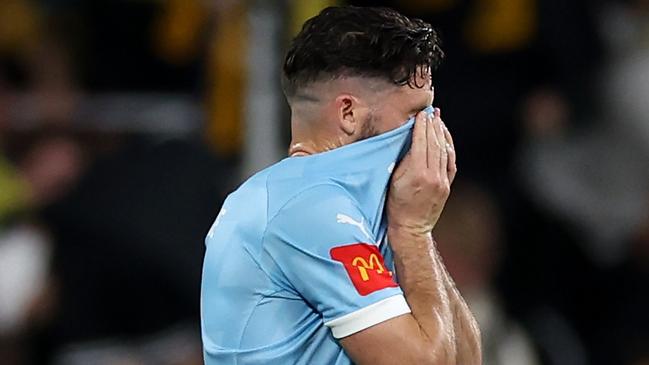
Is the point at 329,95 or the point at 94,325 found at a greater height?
the point at 329,95

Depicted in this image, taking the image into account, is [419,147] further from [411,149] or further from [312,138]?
[312,138]

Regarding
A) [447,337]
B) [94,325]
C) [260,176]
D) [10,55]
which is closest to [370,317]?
[447,337]

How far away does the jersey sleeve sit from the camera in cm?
318

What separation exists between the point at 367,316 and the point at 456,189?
4013 millimetres

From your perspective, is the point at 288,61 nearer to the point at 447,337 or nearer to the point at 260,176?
the point at 260,176

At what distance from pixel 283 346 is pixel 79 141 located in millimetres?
4930

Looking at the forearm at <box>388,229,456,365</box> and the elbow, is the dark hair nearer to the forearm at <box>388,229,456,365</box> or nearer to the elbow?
the forearm at <box>388,229,456,365</box>

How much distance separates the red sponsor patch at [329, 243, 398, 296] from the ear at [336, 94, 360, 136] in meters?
0.29

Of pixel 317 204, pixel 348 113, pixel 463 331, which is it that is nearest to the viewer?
pixel 317 204

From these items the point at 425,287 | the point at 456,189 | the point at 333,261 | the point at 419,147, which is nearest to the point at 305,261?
the point at 333,261

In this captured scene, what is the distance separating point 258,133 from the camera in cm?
622

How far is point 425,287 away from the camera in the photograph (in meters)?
3.31

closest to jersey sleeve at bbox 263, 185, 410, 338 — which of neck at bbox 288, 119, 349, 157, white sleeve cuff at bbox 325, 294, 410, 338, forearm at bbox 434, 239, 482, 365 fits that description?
white sleeve cuff at bbox 325, 294, 410, 338

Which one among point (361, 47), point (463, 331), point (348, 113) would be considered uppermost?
point (361, 47)
